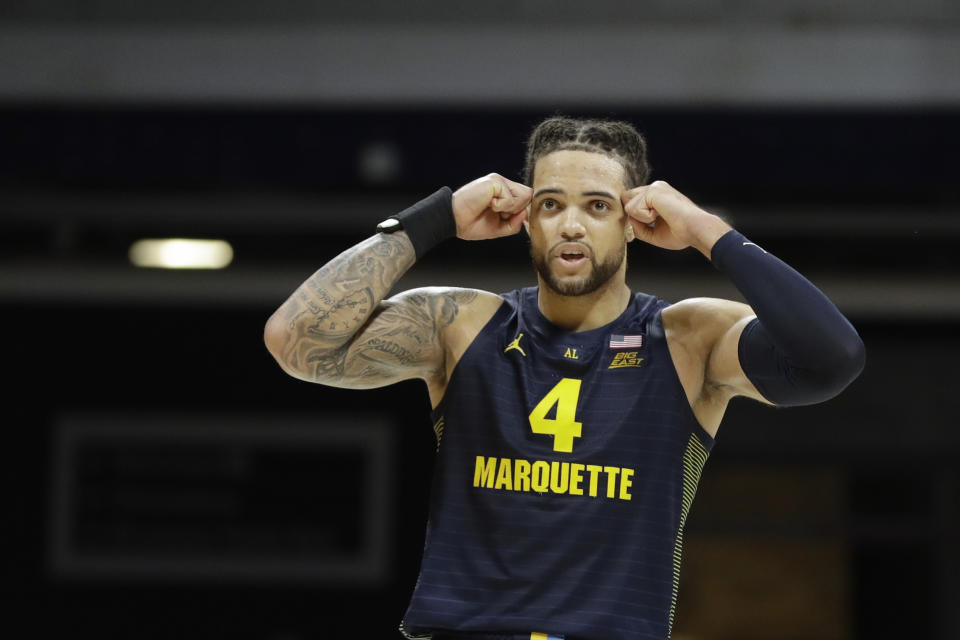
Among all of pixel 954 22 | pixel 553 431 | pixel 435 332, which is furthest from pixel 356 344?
pixel 954 22

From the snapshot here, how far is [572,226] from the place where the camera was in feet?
8.52

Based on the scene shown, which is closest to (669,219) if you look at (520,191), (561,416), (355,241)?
(520,191)

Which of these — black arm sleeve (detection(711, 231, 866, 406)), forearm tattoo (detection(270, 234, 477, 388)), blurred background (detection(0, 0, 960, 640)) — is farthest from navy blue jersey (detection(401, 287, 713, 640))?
blurred background (detection(0, 0, 960, 640))

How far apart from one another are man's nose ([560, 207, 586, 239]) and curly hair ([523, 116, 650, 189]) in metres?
0.15

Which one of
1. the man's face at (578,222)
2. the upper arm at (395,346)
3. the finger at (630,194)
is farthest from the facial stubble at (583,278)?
the upper arm at (395,346)

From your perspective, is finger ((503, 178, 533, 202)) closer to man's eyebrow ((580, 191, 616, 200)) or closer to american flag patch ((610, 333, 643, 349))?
man's eyebrow ((580, 191, 616, 200))

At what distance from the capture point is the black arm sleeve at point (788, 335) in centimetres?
231

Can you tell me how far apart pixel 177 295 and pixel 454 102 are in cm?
198

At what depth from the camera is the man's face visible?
2613 mm

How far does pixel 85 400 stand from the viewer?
757 centimetres

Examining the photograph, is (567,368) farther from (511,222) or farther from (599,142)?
(599,142)

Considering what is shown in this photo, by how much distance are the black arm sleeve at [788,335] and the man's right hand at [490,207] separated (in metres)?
0.47

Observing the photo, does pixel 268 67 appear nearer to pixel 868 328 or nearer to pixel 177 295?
pixel 177 295

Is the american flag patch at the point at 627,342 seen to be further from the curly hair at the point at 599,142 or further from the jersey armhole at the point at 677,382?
the curly hair at the point at 599,142
